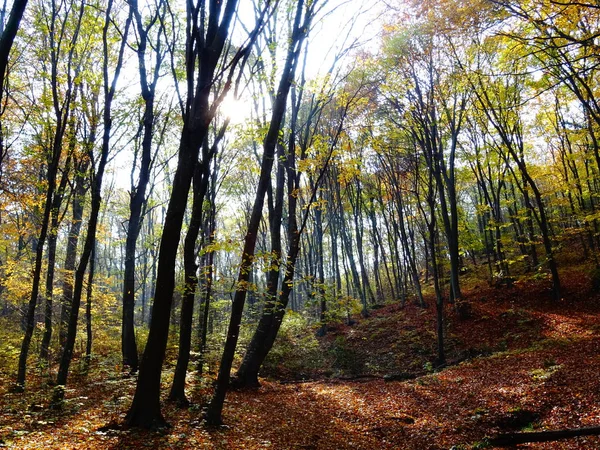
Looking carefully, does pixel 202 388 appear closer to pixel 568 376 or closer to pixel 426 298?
pixel 568 376

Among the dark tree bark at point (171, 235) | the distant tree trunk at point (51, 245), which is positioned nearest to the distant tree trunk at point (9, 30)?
the dark tree bark at point (171, 235)

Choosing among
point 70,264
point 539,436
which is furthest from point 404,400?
point 70,264

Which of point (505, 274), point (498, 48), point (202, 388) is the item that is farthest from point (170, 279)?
point (505, 274)

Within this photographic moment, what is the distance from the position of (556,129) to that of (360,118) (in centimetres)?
1248

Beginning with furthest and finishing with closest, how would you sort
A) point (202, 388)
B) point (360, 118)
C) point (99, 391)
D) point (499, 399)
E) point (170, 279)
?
1. point (360, 118)
2. point (202, 388)
3. point (99, 391)
4. point (499, 399)
5. point (170, 279)

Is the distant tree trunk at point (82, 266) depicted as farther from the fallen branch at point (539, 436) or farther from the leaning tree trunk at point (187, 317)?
the fallen branch at point (539, 436)

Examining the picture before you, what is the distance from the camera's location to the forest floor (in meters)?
5.75

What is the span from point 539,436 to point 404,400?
168 inches

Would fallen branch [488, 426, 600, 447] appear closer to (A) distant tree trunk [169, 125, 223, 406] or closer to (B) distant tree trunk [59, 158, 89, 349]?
(A) distant tree trunk [169, 125, 223, 406]

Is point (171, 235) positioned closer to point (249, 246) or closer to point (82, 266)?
point (249, 246)

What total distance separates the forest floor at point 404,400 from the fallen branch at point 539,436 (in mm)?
90

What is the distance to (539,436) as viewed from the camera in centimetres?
514

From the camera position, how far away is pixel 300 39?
26.4ft

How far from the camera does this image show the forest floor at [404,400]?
18.9 ft
